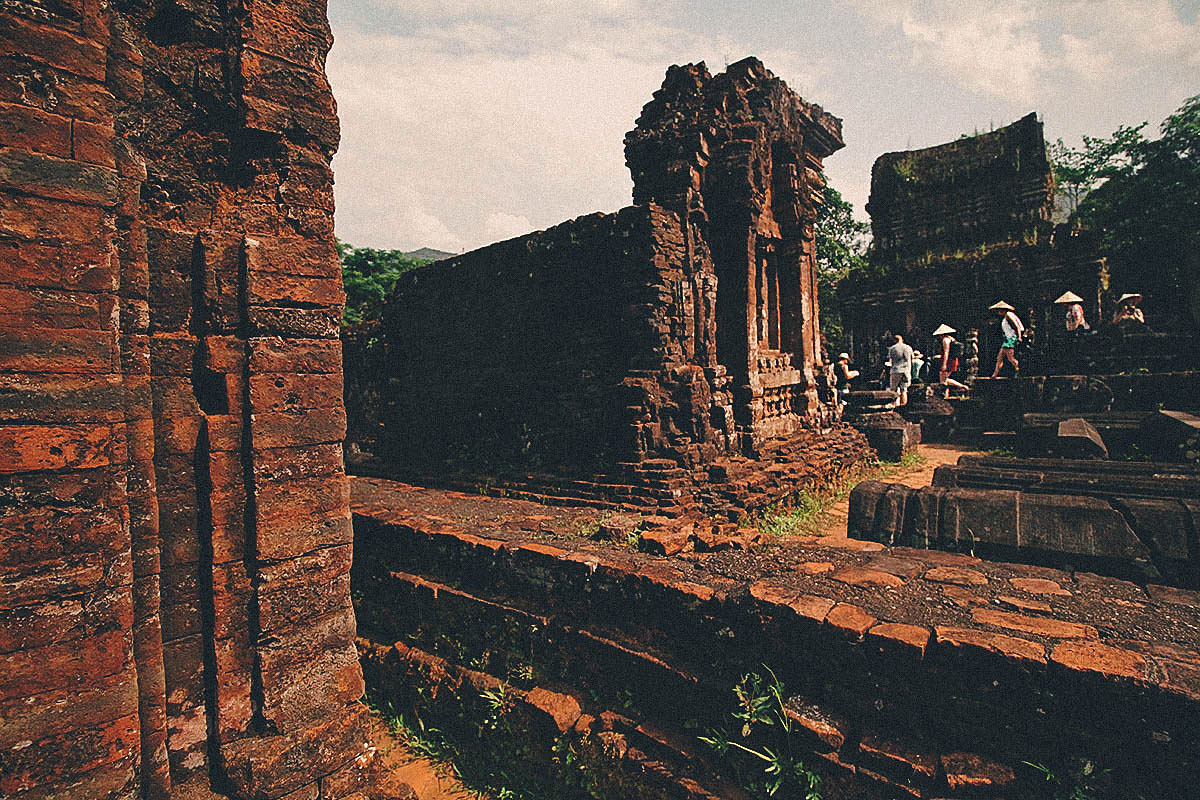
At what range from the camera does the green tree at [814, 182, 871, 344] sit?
2900 cm

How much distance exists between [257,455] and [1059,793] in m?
3.90

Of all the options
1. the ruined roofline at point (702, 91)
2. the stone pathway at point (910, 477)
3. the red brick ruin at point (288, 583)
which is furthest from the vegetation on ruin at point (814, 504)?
the ruined roofline at point (702, 91)

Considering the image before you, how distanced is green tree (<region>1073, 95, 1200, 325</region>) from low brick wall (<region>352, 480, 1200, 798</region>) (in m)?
23.3

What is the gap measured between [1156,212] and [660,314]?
82.2 ft


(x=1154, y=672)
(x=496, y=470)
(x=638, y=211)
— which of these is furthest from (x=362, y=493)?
(x=1154, y=672)

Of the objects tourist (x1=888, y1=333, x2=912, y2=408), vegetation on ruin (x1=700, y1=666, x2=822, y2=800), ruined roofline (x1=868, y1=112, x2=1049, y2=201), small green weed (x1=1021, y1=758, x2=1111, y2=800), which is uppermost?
ruined roofline (x1=868, y1=112, x2=1049, y2=201)

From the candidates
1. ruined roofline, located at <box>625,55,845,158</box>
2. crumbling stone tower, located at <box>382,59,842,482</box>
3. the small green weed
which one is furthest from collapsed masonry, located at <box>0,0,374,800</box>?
ruined roofline, located at <box>625,55,845,158</box>

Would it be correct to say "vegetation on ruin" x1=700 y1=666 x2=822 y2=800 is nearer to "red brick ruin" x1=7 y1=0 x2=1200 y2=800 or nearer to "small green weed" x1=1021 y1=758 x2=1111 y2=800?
"red brick ruin" x1=7 y1=0 x2=1200 y2=800

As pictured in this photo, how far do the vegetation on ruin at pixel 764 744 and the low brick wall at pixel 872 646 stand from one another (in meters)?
0.11

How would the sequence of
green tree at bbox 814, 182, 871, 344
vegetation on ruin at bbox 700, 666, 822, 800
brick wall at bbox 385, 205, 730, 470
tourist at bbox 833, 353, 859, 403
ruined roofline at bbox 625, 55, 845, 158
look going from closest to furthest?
vegetation on ruin at bbox 700, 666, 822, 800
brick wall at bbox 385, 205, 730, 470
ruined roofline at bbox 625, 55, 845, 158
tourist at bbox 833, 353, 859, 403
green tree at bbox 814, 182, 871, 344

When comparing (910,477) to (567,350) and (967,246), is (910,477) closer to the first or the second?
(567,350)

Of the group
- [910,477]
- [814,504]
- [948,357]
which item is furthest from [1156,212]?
[814,504]

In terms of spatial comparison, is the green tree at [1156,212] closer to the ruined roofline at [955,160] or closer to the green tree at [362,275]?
the ruined roofline at [955,160]

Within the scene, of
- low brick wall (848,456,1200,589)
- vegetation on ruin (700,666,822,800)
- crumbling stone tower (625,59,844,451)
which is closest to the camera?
vegetation on ruin (700,666,822,800)
